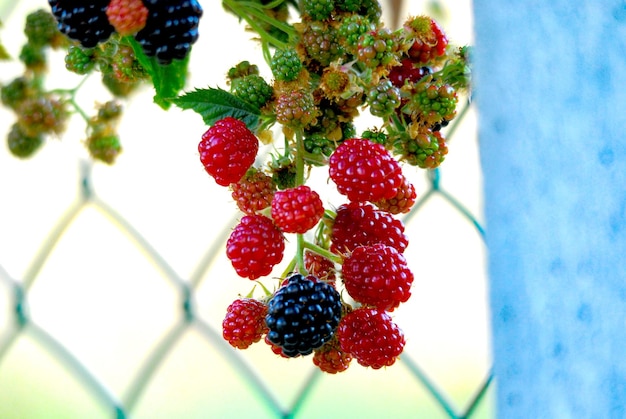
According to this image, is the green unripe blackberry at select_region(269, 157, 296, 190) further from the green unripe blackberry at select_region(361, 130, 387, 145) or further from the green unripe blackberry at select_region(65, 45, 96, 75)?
the green unripe blackberry at select_region(65, 45, 96, 75)

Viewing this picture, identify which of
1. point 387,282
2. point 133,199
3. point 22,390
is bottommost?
point 22,390

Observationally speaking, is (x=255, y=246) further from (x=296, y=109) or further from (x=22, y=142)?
(x=22, y=142)

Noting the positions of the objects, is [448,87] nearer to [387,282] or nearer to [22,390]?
[387,282]

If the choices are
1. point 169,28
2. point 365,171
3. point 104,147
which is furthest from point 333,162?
point 104,147

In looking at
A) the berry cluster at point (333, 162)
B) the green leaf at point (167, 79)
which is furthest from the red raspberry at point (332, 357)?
the green leaf at point (167, 79)

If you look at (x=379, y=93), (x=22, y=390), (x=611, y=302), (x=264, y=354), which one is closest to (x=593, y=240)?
(x=611, y=302)

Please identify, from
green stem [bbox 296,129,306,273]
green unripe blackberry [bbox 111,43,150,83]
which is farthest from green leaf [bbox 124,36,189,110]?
green stem [bbox 296,129,306,273]
